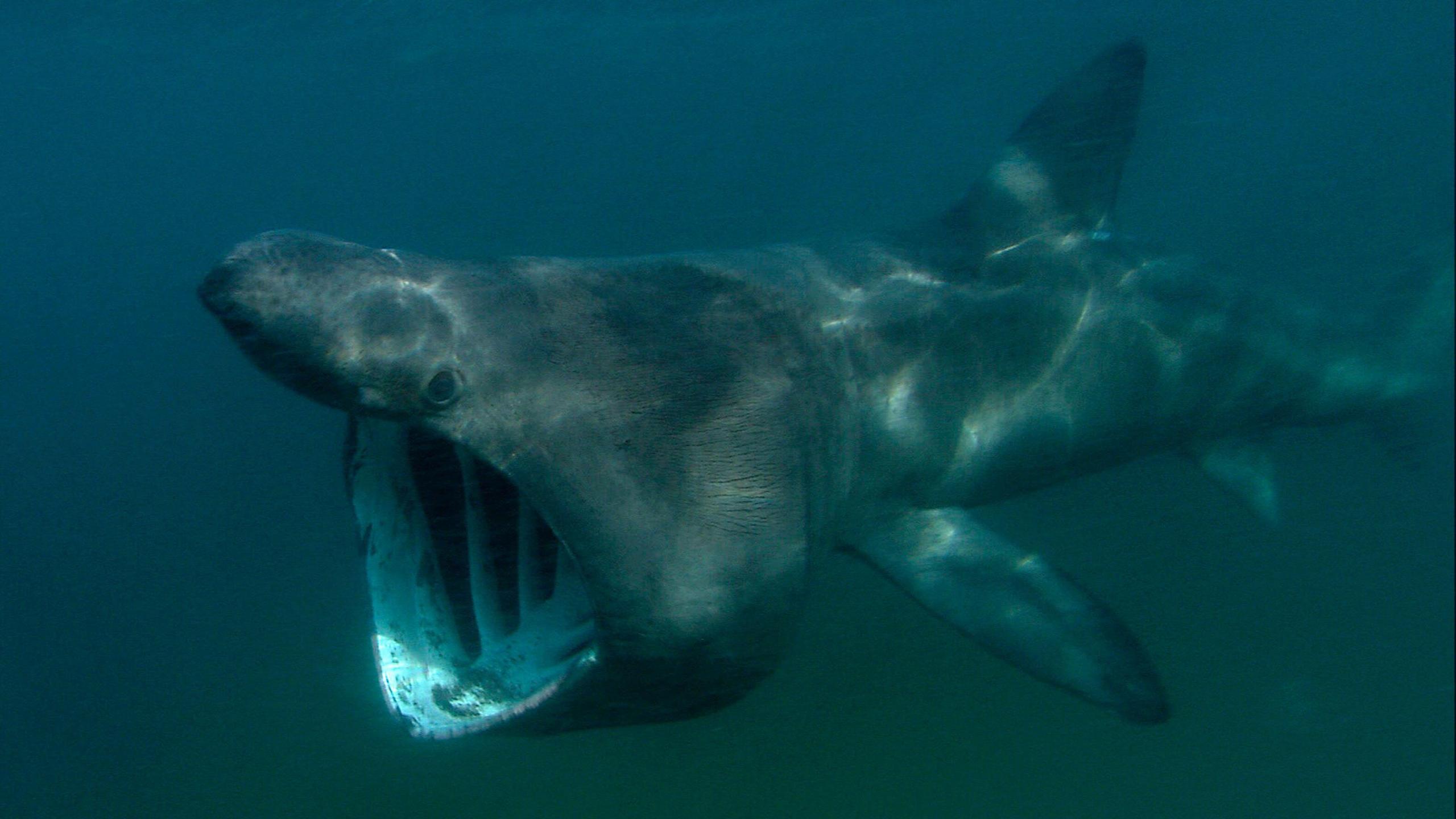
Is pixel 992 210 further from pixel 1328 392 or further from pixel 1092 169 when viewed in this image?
pixel 1328 392

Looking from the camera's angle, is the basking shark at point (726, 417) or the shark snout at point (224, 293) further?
the basking shark at point (726, 417)

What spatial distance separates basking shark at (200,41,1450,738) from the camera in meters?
2.90

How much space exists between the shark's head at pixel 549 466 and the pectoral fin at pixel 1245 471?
4486mm

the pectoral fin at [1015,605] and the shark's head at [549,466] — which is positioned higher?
the pectoral fin at [1015,605]

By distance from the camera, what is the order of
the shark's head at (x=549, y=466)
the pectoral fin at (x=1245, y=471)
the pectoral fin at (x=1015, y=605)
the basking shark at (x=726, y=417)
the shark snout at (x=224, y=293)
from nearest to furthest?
the shark snout at (x=224, y=293) < the shark's head at (x=549, y=466) < the basking shark at (x=726, y=417) < the pectoral fin at (x=1015, y=605) < the pectoral fin at (x=1245, y=471)

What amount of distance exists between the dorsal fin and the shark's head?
2.36 metres

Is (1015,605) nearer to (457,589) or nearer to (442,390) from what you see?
(457,589)

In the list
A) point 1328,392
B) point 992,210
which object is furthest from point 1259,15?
point 992,210

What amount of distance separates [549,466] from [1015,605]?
2855 millimetres

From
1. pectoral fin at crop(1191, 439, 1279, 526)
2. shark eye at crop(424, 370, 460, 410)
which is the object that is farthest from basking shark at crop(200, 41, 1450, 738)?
pectoral fin at crop(1191, 439, 1279, 526)

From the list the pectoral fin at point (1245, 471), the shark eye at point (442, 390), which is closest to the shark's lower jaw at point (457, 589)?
the shark eye at point (442, 390)

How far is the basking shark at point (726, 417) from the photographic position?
9.53ft

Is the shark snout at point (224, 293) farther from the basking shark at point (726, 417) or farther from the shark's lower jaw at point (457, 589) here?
the shark's lower jaw at point (457, 589)

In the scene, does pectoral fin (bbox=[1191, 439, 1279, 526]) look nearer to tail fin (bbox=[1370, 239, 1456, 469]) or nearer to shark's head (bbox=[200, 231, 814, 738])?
tail fin (bbox=[1370, 239, 1456, 469])
